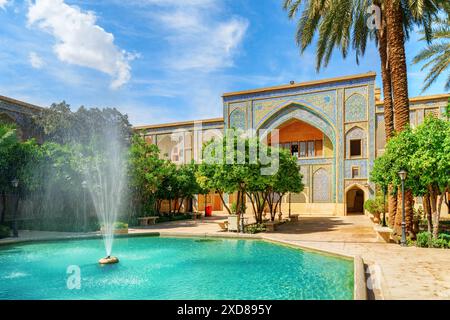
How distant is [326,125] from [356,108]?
7.54 ft

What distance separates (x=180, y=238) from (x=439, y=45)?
1407 cm

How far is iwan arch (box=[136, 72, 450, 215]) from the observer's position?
24109mm

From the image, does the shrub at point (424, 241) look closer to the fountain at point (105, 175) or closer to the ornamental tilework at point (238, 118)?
the fountain at point (105, 175)

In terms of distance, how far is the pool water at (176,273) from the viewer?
682 cm

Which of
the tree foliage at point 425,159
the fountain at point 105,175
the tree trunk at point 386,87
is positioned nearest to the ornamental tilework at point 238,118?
the fountain at point 105,175

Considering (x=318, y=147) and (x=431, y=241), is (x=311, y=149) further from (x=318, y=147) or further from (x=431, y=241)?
(x=431, y=241)

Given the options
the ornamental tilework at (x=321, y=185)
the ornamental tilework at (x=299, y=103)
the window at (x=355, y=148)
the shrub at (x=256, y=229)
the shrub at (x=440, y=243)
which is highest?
the ornamental tilework at (x=299, y=103)

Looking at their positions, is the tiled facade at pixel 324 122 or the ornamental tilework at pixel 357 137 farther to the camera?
the ornamental tilework at pixel 357 137

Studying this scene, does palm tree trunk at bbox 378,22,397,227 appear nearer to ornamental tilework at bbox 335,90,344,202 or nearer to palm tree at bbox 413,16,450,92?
palm tree at bbox 413,16,450,92

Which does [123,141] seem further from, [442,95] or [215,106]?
[442,95]

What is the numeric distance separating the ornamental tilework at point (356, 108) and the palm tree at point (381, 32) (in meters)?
8.56

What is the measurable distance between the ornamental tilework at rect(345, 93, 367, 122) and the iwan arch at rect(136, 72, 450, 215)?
0.06m

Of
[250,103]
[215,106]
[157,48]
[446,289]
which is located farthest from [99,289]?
[215,106]

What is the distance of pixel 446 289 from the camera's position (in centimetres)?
598
